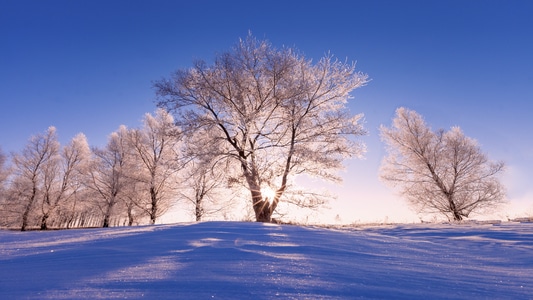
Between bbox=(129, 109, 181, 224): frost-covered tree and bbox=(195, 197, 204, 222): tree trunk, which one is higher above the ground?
bbox=(129, 109, 181, 224): frost-covered tree

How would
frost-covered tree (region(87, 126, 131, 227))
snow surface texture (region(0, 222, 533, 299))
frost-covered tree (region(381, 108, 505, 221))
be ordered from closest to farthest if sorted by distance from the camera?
1. snow surface texture (region(0, 222, 533, 299))
2. frost-covered tree (region(381, 108, 505, 221))
3. frost-covered tree (region(87, 126, 131, 227))

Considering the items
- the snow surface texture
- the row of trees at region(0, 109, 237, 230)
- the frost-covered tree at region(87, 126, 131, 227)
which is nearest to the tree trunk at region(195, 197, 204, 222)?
the row of trees at region(0, 109, 237, 230)

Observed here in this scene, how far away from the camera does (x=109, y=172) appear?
88.4 ft

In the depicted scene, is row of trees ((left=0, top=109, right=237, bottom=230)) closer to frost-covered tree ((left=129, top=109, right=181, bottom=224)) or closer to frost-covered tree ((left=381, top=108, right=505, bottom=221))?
frost-covered tree ((left=129, top=109, right=181, bottom=224))

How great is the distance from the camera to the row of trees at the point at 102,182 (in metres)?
24.1

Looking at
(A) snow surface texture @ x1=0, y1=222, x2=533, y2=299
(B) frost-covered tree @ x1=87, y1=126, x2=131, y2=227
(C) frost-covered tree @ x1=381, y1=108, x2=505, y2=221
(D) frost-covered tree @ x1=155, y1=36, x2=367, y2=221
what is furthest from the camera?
(B) frost-covered tree @ x1=87, y1=126, x2=131, y2=227

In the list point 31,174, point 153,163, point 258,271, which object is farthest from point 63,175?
point 258,271

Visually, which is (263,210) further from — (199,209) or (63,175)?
(63,175)

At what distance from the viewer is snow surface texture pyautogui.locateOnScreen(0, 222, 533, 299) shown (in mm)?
2240

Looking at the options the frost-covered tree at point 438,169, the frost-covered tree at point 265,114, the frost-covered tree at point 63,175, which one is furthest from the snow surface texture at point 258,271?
the frost-covered tree at point 63,175

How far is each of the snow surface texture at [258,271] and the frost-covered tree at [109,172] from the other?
2391cm

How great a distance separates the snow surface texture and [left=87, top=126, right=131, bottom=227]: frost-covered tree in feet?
78.4

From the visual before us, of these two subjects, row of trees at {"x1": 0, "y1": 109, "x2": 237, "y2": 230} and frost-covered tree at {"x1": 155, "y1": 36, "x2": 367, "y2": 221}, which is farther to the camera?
row of trees at {"x1": 0, "y1": 109, "x2": 237, "y2": 230}

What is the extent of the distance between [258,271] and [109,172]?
90.7 ft
